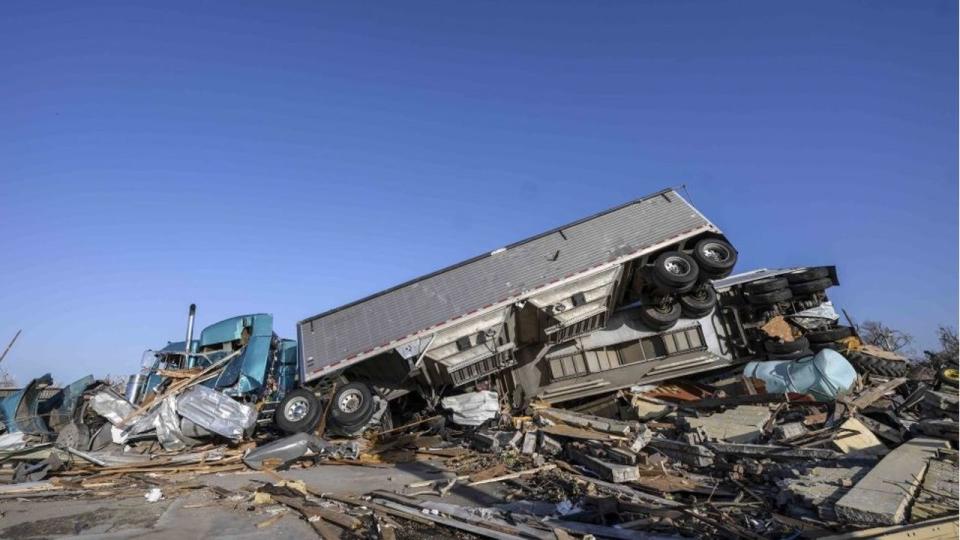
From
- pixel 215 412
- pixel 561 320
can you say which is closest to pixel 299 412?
pixel 215 412

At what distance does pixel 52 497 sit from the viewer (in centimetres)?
575

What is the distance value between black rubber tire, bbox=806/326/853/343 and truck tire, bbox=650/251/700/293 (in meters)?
2.80

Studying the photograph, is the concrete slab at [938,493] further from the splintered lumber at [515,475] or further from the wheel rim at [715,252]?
the wheel rim at [715,252]

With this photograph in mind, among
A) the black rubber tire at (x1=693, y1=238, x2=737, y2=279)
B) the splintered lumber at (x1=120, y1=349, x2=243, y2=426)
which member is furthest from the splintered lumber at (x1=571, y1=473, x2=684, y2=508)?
the splintered lumber at (x1=120, y1=349, x2=243, y2=426)

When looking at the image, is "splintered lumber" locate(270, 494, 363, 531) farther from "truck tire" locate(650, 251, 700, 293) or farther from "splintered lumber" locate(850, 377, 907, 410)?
"splintered lumber" locate(850, 377, 907, 410)

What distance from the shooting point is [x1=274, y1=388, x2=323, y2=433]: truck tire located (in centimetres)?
912

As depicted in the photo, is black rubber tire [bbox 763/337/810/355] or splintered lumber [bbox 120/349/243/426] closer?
splintered lumber [bbox 120/349/243/426]

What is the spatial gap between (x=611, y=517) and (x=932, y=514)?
2.48 m

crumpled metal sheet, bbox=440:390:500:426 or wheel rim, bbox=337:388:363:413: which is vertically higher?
wheel rim, bbox=337:388:363:413

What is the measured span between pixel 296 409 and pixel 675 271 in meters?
8.34

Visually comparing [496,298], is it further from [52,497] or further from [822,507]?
[52,497]

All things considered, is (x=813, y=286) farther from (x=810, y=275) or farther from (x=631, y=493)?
(x=631, y=493)

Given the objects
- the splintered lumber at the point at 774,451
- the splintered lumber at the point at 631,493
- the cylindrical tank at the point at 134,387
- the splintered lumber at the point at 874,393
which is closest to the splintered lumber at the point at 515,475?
the splintered lumber at the point at 631,493

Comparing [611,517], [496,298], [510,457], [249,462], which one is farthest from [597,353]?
[249,462]
